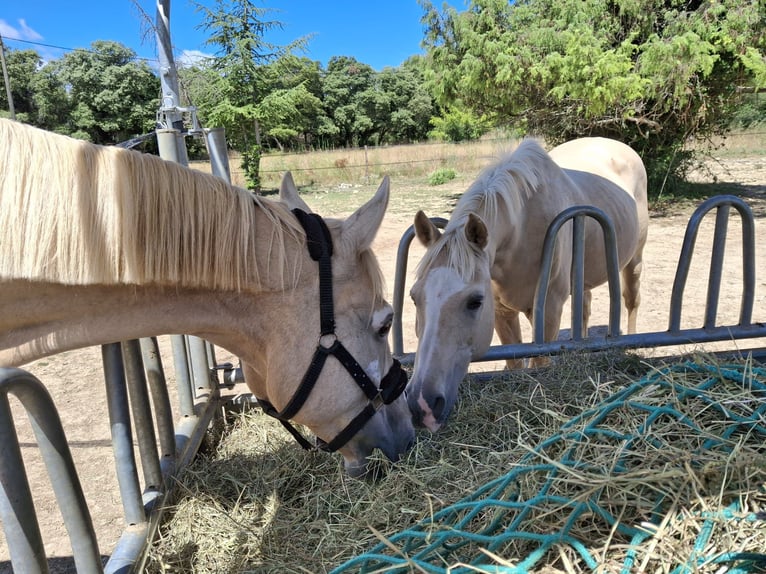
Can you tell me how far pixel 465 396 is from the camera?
→ 8.33 feet

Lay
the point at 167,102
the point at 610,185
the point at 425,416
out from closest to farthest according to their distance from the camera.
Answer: the point at 425,416
the point at 167,102
the point at 610,185

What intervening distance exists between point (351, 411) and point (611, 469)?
0.78 meters

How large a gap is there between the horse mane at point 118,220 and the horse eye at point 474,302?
1159 mm

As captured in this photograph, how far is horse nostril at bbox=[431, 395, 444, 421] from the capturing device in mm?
2199

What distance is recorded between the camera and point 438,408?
221 centimetres

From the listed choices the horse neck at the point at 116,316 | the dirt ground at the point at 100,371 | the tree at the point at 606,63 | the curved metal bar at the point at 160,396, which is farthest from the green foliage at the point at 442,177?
the horse neck at the point at 116,316

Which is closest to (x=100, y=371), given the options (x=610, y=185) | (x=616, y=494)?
(x=616, y=494)

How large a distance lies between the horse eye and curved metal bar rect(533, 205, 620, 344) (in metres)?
0.50

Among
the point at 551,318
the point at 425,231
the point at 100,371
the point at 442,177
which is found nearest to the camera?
the point at 425,231

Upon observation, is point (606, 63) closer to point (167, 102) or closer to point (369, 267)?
point (167, 102)

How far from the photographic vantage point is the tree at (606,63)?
27.2 ft

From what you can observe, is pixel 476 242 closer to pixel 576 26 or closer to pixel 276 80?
pixel 576 26

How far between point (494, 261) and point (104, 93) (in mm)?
34321

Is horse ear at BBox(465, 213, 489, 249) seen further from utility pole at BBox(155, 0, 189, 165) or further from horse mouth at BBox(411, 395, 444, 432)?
utility pole at BBox(155, 0, 189, 165)
